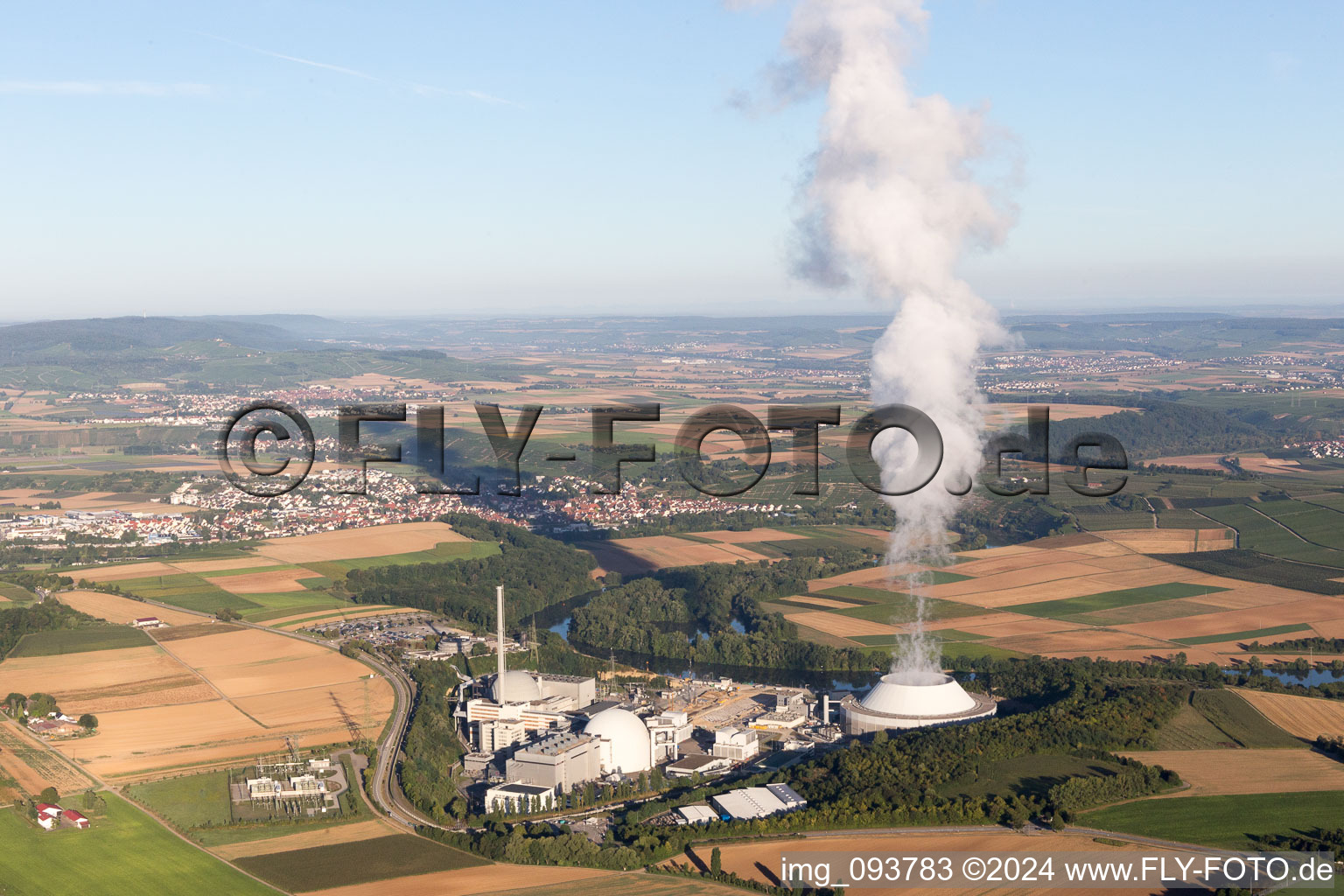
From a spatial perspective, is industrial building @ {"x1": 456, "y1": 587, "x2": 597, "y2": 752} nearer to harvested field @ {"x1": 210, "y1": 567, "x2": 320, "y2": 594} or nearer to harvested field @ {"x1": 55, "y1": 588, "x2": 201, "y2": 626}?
harvested field @ {"x1": 55, "y1": 588, "x2": 201, "y2": 626}

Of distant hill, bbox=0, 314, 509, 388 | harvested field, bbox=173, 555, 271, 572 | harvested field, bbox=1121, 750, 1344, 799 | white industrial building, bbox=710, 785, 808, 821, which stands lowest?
harvested field, bbox=173, 555, 271, 572

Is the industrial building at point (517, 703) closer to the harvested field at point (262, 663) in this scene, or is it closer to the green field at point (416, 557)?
the harvested field at point (262, 663)

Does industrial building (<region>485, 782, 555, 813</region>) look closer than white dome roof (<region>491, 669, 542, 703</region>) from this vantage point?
Yes

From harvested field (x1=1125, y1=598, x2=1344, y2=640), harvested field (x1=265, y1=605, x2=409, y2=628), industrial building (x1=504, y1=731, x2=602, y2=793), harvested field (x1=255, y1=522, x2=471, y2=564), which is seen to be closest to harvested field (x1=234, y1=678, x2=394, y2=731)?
industrial building (x1=504, y1=731, x2=602, y2=793)

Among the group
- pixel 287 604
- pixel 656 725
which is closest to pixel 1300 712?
pixel 656 725

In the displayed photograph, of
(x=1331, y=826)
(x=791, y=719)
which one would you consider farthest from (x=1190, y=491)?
(x=1331, y=826)

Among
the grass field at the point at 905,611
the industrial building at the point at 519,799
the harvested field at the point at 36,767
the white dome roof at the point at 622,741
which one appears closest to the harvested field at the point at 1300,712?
the grass field at the point at 905,611

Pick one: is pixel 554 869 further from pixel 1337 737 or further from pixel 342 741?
pixel 1337 737
